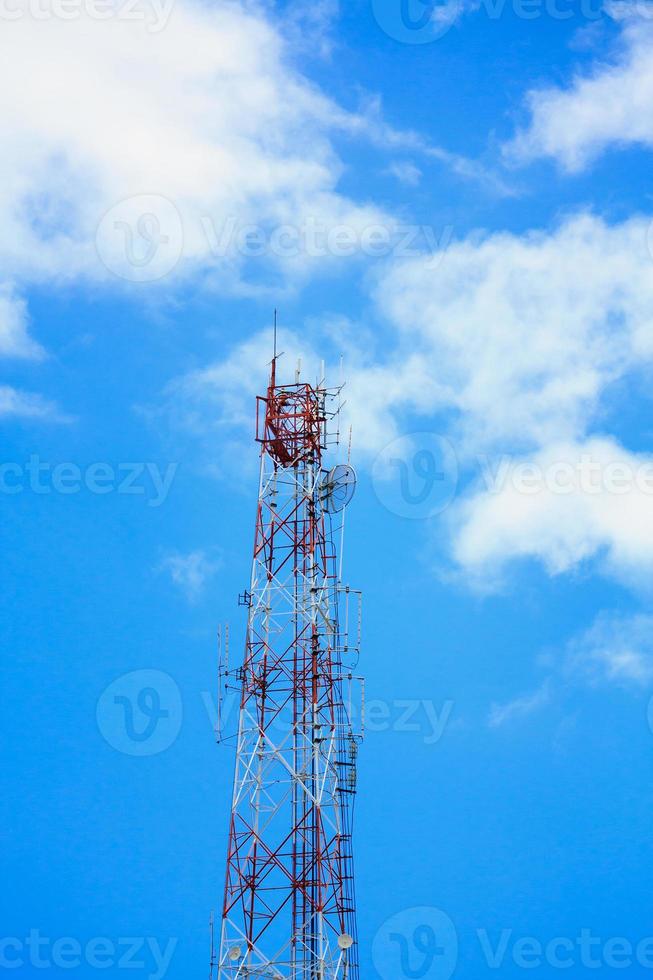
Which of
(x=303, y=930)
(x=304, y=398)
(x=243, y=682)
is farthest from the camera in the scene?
(x=304, y=398)

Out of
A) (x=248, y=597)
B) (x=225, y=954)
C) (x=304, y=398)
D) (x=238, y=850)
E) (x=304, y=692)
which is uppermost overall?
(x=304, y=398)

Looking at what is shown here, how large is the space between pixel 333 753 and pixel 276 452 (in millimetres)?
9166

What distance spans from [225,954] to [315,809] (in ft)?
14.4

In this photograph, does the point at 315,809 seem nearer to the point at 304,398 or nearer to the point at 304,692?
the point at 304,692

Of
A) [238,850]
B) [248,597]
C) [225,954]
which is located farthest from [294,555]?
[225,954]

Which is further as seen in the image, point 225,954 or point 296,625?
point 296,625

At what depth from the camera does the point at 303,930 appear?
36.4 m

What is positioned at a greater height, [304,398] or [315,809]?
[304,398]

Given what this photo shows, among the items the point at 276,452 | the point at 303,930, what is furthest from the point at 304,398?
the point at 303,930

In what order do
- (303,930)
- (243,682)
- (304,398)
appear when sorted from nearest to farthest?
1. (303,930)
2. (243,682)
3. (304,398)

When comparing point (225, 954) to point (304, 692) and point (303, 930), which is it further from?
point (304, 692)

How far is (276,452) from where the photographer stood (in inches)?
1629

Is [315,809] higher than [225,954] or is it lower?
higher

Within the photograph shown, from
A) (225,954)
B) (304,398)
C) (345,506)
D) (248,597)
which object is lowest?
(225,954)
